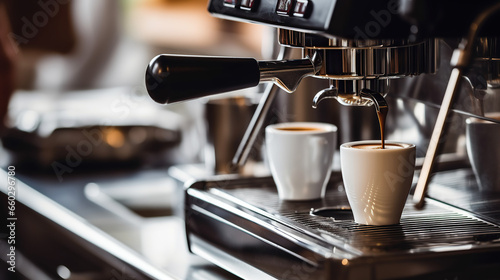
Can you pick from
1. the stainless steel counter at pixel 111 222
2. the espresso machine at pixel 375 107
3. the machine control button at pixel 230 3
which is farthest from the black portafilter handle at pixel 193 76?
the stainless steel counter at pixel 111 222

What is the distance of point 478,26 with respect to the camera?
0.64m

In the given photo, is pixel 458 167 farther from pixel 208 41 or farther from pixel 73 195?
pixel 208 41

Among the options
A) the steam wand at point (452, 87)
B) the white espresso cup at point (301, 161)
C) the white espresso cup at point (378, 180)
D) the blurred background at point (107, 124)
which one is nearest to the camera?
the steam wand at point (452, 87)

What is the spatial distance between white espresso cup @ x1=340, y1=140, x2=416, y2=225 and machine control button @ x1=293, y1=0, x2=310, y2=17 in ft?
0.44

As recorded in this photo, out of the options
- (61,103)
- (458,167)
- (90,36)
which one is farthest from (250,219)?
(90,36)

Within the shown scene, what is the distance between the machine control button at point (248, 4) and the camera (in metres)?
0.81

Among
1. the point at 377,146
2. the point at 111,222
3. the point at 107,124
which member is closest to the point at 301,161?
the point at 377,146

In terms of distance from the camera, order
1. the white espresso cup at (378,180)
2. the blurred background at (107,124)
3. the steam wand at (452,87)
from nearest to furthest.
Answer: the steam wand at (452,87), the white espresso cup at (378,180), the blurred background at (107,124)

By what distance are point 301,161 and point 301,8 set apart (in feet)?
0.79

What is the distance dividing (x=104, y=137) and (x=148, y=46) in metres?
1.29

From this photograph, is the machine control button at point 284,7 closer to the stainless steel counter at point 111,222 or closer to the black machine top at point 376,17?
the black machine top at point 376,17

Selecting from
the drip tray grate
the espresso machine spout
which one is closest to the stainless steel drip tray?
the drip tray grate

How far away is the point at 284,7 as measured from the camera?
0.76 m

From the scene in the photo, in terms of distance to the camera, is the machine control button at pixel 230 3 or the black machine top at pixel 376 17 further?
the machine control button at pixel 230 3
